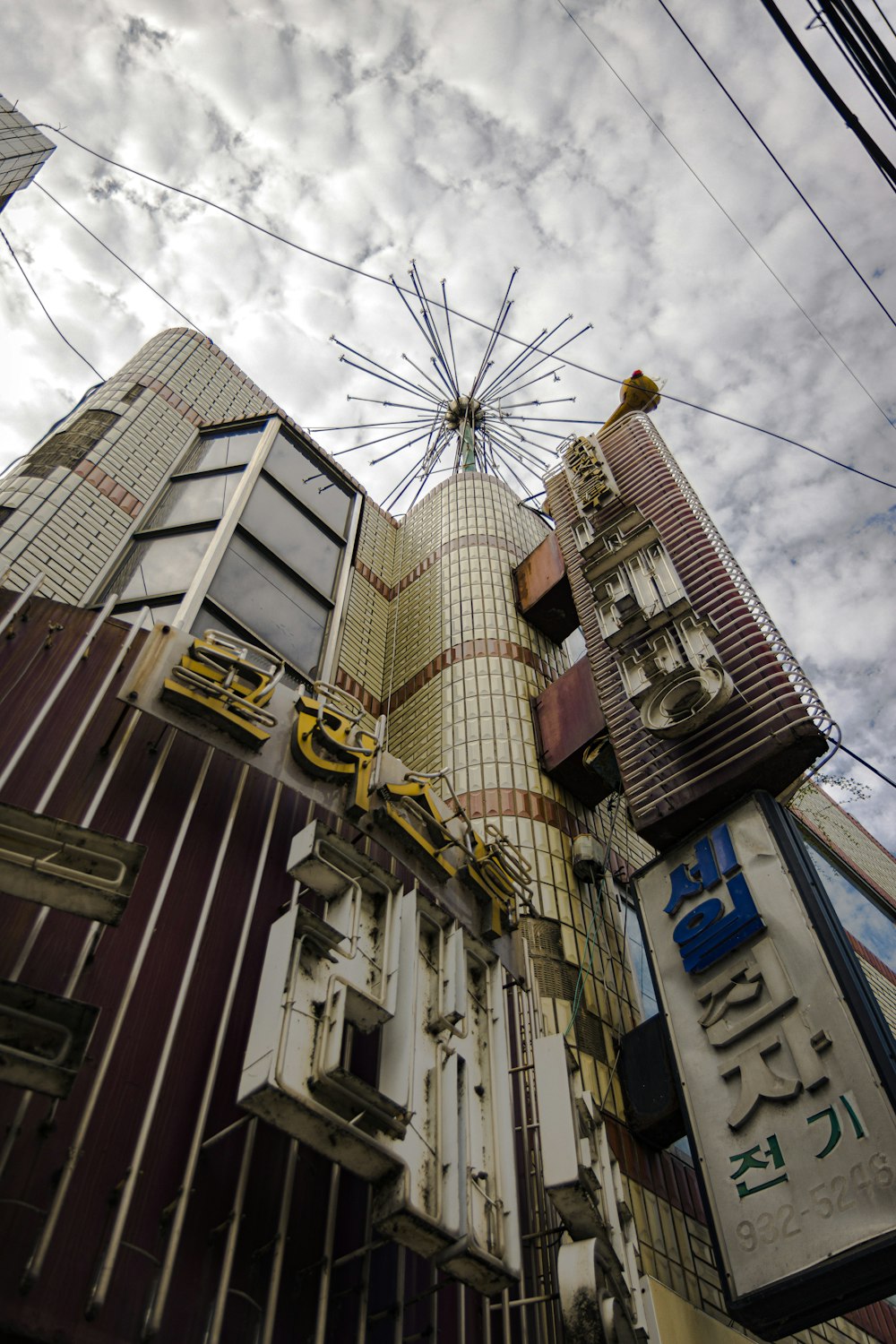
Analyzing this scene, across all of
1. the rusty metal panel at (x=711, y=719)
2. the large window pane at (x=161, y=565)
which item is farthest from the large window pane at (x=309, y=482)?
the rusty metal panel at (x=711, y=719)

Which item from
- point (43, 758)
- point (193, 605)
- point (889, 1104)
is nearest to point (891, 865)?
point (889, 1104)

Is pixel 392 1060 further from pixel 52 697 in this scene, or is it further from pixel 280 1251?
pixel 52 697

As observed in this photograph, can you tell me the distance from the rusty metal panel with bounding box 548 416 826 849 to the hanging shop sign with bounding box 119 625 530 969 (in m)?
2.37

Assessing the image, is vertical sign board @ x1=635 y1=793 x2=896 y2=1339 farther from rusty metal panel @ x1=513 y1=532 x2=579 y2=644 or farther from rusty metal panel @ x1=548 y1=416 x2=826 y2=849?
rusty metal panel @ x1=513 y1=532 x2=579 y2=644

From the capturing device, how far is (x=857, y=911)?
73.2ft

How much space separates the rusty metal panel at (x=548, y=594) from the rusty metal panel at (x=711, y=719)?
2.39m

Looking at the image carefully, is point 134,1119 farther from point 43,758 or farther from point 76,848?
point 43,758

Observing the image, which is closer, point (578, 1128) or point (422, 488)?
point (578, 1128)

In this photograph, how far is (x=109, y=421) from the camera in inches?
619

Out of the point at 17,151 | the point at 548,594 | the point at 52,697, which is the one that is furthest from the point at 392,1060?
the point at 17,151

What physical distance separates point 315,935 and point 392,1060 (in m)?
1.08

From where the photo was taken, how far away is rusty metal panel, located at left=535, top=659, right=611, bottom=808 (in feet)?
44.1

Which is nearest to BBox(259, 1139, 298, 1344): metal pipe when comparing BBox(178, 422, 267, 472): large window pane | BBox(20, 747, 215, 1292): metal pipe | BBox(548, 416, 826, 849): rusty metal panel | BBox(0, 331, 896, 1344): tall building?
BBox(0, 331, 896, 1344): tall building

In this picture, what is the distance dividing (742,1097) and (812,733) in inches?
165
